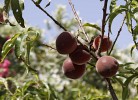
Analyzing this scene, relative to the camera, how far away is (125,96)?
2.21 meters

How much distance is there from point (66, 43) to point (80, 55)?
0.11m

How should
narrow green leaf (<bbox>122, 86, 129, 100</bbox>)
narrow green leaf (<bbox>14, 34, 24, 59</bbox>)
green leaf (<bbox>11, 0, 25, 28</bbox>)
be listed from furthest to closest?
narrow green leaf (<bbox>122, 86, 129, 100</bbox>) < narrow green leaf (<bbox>14, 34, 24, 59</bbox>) < green leaf (<bbox>11, 0, 25, 28</bbox>)

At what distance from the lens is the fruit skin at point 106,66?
2.05 m

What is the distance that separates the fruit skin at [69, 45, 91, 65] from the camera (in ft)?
7.01

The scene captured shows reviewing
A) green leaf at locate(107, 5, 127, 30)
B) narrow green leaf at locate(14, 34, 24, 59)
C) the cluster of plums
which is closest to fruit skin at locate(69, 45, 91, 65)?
the cluster of plums

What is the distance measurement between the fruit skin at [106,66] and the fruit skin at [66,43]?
0.19 meters

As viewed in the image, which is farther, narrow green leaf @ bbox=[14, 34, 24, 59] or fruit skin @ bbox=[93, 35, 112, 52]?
fruit skin @ bbox=[93, 35, 112, 52]

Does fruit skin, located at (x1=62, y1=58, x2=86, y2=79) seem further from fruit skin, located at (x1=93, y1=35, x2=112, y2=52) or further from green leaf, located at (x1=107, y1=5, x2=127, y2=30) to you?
green leaf, located at (x1=107, y1=5, x2=127, y2=30)

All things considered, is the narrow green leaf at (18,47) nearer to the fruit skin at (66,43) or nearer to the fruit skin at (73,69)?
the fruit skin at (66,43)

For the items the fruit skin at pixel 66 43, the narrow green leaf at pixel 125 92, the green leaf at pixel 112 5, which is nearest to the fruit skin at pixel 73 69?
the fruit skin at pixel 66 43

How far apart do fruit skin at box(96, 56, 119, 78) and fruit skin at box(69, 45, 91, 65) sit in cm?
10

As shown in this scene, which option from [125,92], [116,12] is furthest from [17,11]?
[125,92]

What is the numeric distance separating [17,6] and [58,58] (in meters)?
9.40

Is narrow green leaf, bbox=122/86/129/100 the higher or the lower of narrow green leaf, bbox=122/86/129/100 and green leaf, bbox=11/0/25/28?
the lower
